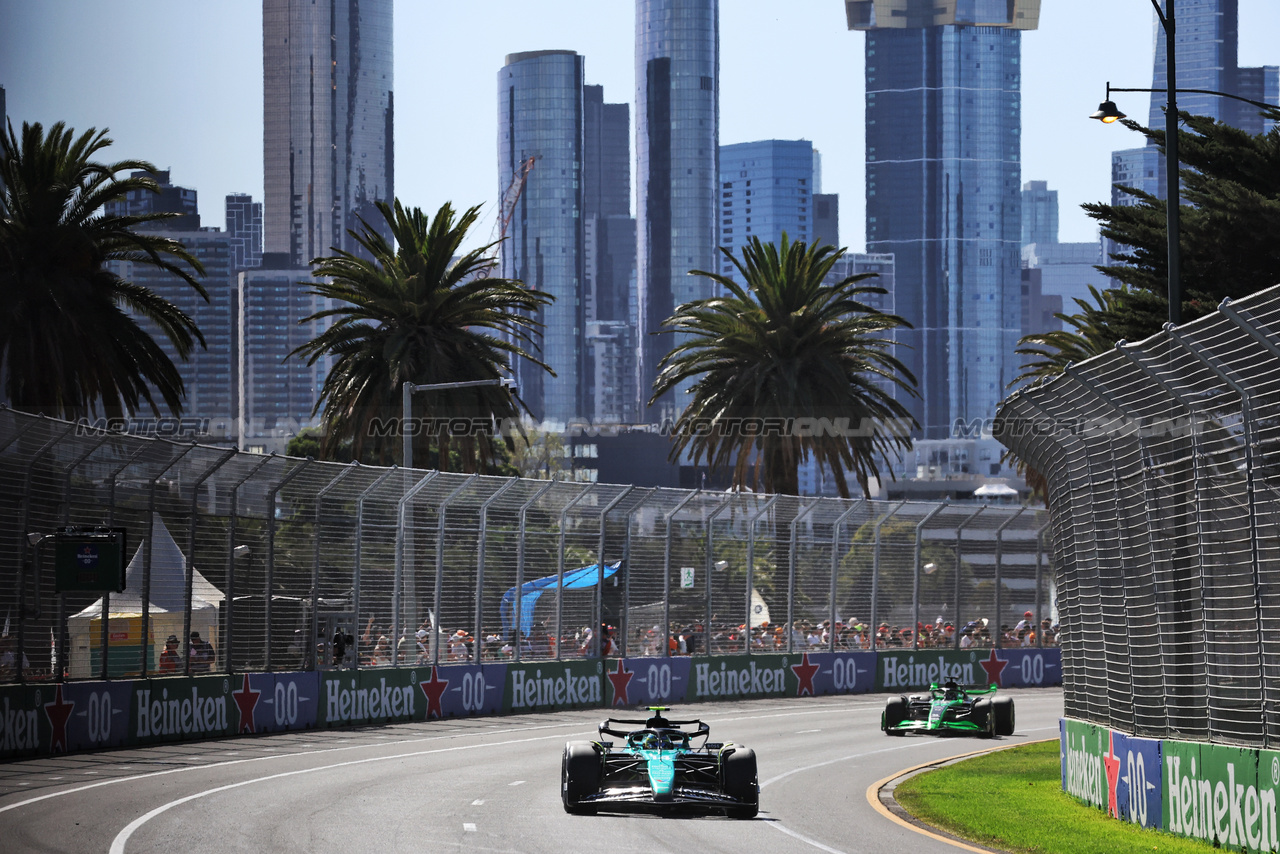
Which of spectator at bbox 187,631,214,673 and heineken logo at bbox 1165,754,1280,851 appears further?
spectator at bbox 187,631,214,673

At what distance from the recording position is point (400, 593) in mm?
26266

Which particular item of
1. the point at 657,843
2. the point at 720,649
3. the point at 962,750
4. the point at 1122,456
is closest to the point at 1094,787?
the point at 1122,456

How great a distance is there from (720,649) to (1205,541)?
69.6 feet

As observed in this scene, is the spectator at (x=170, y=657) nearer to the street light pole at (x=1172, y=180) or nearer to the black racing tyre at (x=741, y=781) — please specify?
the black racing tyre at (x=741, y=781)

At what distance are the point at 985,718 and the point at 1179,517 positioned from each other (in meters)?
12.6

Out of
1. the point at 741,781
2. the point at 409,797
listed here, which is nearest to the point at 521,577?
the point at 409,797

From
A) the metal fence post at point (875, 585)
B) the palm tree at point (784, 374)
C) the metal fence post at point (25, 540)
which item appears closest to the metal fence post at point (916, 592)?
the metal fence post at point (875, 585)

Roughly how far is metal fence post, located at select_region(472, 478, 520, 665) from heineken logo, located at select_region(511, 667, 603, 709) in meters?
0.99

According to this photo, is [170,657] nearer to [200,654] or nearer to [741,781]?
[200,654]

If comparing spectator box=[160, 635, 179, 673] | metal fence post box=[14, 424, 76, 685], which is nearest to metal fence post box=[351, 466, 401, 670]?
spectator box=[160, 635, 179, 673]

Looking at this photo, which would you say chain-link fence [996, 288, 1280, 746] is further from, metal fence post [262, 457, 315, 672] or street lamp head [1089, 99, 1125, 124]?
metal fence post [262, 457, 315, 672]

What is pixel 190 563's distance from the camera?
884 inches

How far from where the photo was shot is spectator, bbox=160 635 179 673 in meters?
21.9

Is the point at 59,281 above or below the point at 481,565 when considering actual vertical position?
above
